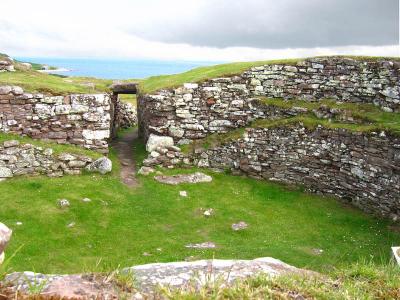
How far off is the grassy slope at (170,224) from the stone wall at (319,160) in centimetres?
74

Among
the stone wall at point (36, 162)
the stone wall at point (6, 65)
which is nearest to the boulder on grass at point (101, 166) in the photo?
the stone wall at point (36, 162)

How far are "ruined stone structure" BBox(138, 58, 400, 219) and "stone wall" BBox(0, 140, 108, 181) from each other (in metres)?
3.50

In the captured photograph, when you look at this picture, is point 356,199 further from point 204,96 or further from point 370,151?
point 204,96

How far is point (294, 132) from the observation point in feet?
69.2

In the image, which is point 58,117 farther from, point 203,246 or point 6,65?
point 203,246

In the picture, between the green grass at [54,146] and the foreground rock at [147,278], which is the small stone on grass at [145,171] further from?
the foreground rock at [147,278]

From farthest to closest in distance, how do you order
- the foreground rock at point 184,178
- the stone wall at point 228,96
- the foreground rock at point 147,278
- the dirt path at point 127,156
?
the stone wall at point 228,96 < the dirt path at point 127,156 < the foreground rock at point 184,178 < the foreground rock at point 147,278

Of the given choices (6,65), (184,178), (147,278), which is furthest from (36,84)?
(147,278)

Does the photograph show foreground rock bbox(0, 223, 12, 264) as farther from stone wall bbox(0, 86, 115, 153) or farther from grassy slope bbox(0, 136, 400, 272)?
stone wall bbox(0, 86, 115, 153)

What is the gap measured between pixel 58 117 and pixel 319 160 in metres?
13.3

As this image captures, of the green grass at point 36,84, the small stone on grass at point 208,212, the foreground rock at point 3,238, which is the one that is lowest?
the small stone on grass at point 208,212

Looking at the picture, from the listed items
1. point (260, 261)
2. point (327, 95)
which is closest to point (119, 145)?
point (327, 95)

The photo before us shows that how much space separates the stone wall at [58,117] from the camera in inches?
811

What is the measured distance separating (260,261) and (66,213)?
12.8 m
